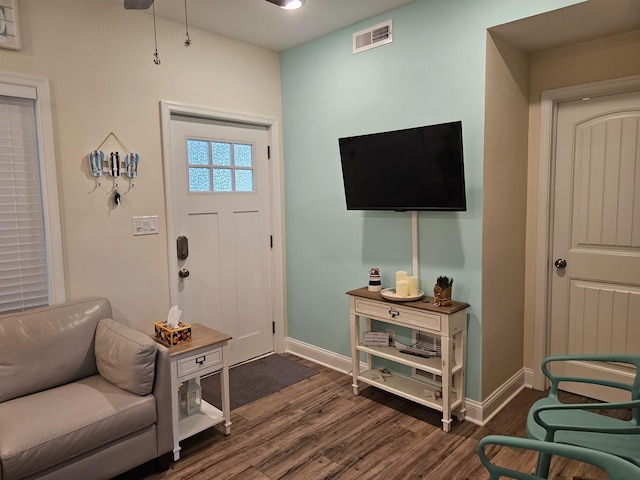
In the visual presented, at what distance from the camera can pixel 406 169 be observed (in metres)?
2.79

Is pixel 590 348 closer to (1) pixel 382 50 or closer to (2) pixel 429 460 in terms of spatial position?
(2) pixel 429 460

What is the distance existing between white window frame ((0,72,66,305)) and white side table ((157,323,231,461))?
2.78 feet

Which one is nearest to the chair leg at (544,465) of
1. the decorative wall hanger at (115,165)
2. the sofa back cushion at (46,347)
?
the sofa back cushion at (46,347)

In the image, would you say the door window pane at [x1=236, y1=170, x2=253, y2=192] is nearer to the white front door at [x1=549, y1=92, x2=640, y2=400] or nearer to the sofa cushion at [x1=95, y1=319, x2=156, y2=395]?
the sofa cushion at [x1=95, y1=319, x2=156, y2=395]

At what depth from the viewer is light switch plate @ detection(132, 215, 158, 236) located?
116 inches

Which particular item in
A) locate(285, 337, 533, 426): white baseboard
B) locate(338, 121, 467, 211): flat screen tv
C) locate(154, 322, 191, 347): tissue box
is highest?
locate(338, 121, 467, 211): flat screen tv

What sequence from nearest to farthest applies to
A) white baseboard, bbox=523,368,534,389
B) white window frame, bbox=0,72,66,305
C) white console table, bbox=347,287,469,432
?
white window frame, bbox=0,72,66,305 < white console table, bbox=347,287,469,432 < white baseboard, bbox=523,368,534,389

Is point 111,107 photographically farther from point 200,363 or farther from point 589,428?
point 589,428

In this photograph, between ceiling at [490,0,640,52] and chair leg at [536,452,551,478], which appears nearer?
chair leg at [536,452,551,478]

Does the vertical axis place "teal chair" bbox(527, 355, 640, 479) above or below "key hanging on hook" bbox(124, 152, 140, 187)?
below

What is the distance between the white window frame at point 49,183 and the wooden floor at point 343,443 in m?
1.20

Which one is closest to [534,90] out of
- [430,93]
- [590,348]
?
[430,93]

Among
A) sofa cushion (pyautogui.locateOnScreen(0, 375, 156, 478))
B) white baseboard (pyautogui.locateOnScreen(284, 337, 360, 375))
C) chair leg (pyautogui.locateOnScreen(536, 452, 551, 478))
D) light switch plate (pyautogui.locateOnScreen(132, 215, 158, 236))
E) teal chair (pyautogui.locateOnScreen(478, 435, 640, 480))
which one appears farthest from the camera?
white baseboard (pyautogui.locateOnScreen(284, 337, 360, 375))

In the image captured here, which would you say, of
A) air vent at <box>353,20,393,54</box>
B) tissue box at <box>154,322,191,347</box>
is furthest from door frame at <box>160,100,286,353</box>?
air vent at <box>353,20,393,54</box>
